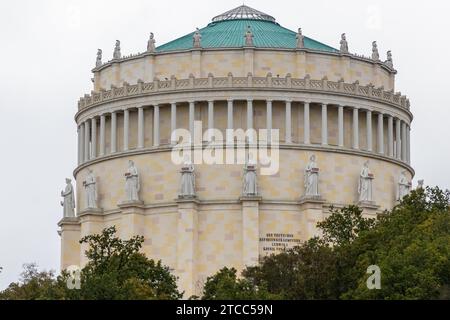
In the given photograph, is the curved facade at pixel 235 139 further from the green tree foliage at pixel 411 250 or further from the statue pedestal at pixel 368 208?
the green tree foliage at pixel 411 250

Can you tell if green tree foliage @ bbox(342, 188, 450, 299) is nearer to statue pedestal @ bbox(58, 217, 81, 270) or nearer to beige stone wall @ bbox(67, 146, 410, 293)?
beige stone wall @ bbox(67, 146, 410, 293)

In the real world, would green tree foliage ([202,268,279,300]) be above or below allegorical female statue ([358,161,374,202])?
below

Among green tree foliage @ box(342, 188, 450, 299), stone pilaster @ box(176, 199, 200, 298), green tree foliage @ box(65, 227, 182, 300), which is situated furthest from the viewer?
stone pilaster @ box(176, 199, 200, 298)

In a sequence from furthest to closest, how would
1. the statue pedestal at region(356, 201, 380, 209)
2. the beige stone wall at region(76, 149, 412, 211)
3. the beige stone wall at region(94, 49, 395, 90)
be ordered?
the beige stone wall at region(94, 49, 395, 90), the statue pedestal at region(356, 201, 380, 209), the beige stone wall at region(76, 149, 412, 211)

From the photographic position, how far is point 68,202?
128 meters

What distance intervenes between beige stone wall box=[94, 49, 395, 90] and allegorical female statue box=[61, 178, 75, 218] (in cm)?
855

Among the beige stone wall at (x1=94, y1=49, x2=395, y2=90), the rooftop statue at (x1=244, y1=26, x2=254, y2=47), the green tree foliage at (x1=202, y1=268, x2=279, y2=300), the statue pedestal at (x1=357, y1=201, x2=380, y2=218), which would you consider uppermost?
the rooftop statue at (x1=244, y1=26, x2=254, y2=47)

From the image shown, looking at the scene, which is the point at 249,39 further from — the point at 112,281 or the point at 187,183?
the point at 112,281

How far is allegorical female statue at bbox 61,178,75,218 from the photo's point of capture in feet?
421

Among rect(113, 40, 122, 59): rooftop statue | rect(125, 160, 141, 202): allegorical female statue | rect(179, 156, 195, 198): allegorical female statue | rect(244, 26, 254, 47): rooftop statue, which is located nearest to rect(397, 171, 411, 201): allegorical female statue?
rect(244, 26, 254, 47): rooftop statue

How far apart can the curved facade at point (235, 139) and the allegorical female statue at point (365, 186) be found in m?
0.59
